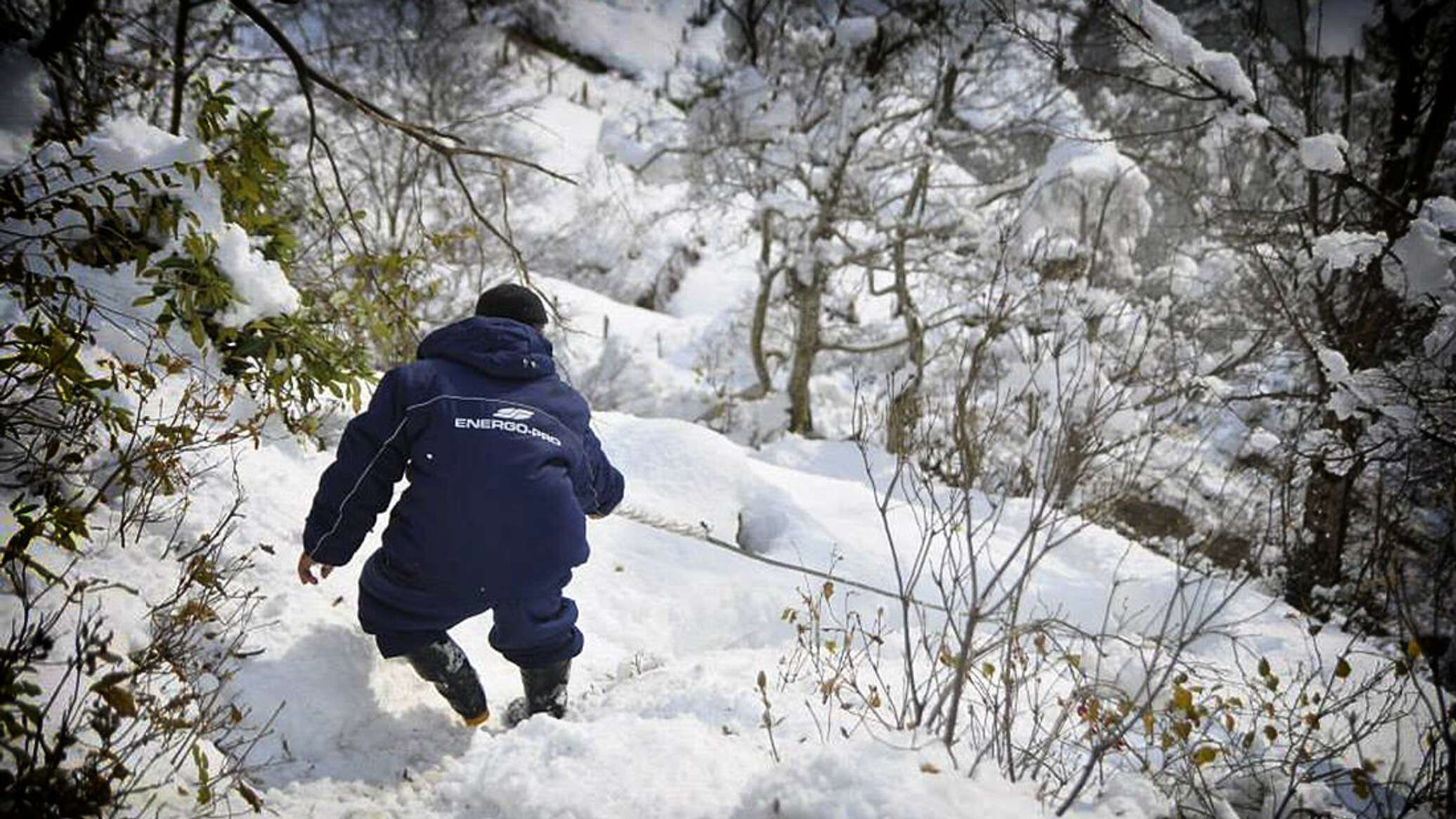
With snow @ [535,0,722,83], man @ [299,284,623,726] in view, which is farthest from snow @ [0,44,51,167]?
snow @ [535,0,722,83]

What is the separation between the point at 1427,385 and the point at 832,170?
634cm

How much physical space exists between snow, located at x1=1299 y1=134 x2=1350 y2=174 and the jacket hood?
4.44 metres

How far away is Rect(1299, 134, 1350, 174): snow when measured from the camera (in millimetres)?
3623

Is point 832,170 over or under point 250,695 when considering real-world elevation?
over

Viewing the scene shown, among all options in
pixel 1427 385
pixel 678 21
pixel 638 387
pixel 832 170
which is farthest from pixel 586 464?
pixel 678 21

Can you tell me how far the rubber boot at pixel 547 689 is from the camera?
7.95 ft

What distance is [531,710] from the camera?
2.50 m

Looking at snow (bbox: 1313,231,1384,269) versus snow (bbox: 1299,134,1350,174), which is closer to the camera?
snow (bbox: 1299,134,1350,174)

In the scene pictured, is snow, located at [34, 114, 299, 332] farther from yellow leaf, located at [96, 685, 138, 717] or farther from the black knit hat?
yellow leaf, located at [96, 685, 138, 717]

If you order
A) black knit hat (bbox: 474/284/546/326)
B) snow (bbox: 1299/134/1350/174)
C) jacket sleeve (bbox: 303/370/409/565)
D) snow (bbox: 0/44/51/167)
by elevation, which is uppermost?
snow (bbox: 1299/134/1350/174)

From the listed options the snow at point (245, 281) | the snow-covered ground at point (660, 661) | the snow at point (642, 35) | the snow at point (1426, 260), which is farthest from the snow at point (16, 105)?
the snow at point (642, 35)

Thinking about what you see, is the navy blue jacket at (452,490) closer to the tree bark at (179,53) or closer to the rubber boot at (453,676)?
the rubber boot at (453,676)

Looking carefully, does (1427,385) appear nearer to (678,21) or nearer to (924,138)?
(924,138)

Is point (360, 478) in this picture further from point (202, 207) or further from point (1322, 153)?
point (1322, 153)
